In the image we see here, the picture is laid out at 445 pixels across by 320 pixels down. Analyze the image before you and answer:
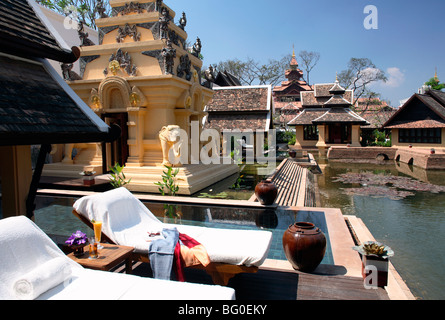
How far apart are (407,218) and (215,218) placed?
19.4ft

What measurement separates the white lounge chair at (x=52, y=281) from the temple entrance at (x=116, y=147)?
7.55 metres

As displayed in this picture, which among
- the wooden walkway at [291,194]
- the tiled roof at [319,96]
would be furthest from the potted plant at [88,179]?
the tiled roof at [319,96]

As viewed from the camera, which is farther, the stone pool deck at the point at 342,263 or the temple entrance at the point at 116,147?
the temple entrance at the point at 116,147

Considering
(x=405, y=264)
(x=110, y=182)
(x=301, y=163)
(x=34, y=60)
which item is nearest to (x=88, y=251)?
(x=34, y=60)

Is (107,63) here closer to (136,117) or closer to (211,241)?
(136,117)

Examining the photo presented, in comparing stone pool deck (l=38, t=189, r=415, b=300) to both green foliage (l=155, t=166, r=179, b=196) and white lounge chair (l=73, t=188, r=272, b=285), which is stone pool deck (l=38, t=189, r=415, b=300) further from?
green foliage (l=155, t=166, r=179, b=196)

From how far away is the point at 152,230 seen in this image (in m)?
4.32

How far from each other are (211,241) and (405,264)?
169 inches

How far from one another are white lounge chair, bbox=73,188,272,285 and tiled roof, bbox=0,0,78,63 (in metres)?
2.13

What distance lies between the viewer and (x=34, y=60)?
4.47 m

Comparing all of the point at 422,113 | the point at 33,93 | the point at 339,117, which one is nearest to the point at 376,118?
the point at 339,117

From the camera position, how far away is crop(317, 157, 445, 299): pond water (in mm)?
5516

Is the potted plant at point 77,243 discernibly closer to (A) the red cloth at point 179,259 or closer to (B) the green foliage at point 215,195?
(A) the red cloth at point 179,259

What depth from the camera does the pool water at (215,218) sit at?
228 inches
